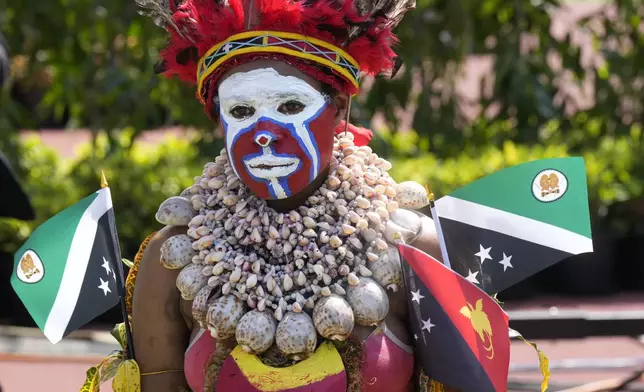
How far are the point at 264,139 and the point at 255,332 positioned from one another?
434 mm

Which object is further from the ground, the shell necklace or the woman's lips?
the woman's lips

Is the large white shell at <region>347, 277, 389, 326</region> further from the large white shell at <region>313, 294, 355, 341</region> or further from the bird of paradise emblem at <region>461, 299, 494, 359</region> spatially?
the bird of paradise emblem at <region>461, 299, 494, 359</region>

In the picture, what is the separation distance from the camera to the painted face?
236cm

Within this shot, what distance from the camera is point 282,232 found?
242 centimetres

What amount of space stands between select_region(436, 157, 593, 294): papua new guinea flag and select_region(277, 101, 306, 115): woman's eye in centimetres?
41

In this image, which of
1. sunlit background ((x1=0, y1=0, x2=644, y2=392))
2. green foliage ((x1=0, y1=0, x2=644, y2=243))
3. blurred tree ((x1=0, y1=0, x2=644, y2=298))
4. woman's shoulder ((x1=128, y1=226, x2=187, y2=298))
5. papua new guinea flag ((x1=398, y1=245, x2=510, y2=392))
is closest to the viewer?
papua new guinea flag ((x1=398, y1=245, x2=510, y2=392))

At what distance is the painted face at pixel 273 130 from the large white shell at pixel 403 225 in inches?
8.9

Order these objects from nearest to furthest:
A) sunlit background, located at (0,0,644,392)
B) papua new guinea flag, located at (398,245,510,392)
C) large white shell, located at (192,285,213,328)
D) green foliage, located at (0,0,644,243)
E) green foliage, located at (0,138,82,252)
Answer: papua new guinea flag, located at (398,245,510,392)
large white shell, located at (192,285,213,328)
green foliage, located at (0,138,82,252)
sunlit background, located at (0,0,644,392)
green foliage, located at (0,0,644,243)

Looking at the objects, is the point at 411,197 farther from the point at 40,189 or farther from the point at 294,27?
the point at 40,189

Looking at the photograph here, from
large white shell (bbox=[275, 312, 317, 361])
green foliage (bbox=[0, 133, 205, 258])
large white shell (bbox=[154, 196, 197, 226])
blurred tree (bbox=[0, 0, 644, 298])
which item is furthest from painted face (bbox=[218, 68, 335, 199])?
blurred tree (bbox=[0, 0, 644, 298])

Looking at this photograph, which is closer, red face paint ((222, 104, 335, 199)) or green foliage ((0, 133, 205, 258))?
red face paint ((222, 104, 335, 199))

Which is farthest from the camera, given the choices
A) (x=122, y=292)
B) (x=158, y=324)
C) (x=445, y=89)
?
(x=445, y=89)

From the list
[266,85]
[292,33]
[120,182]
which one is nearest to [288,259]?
[266,85]

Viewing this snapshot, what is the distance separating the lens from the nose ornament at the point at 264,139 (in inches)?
92.4
